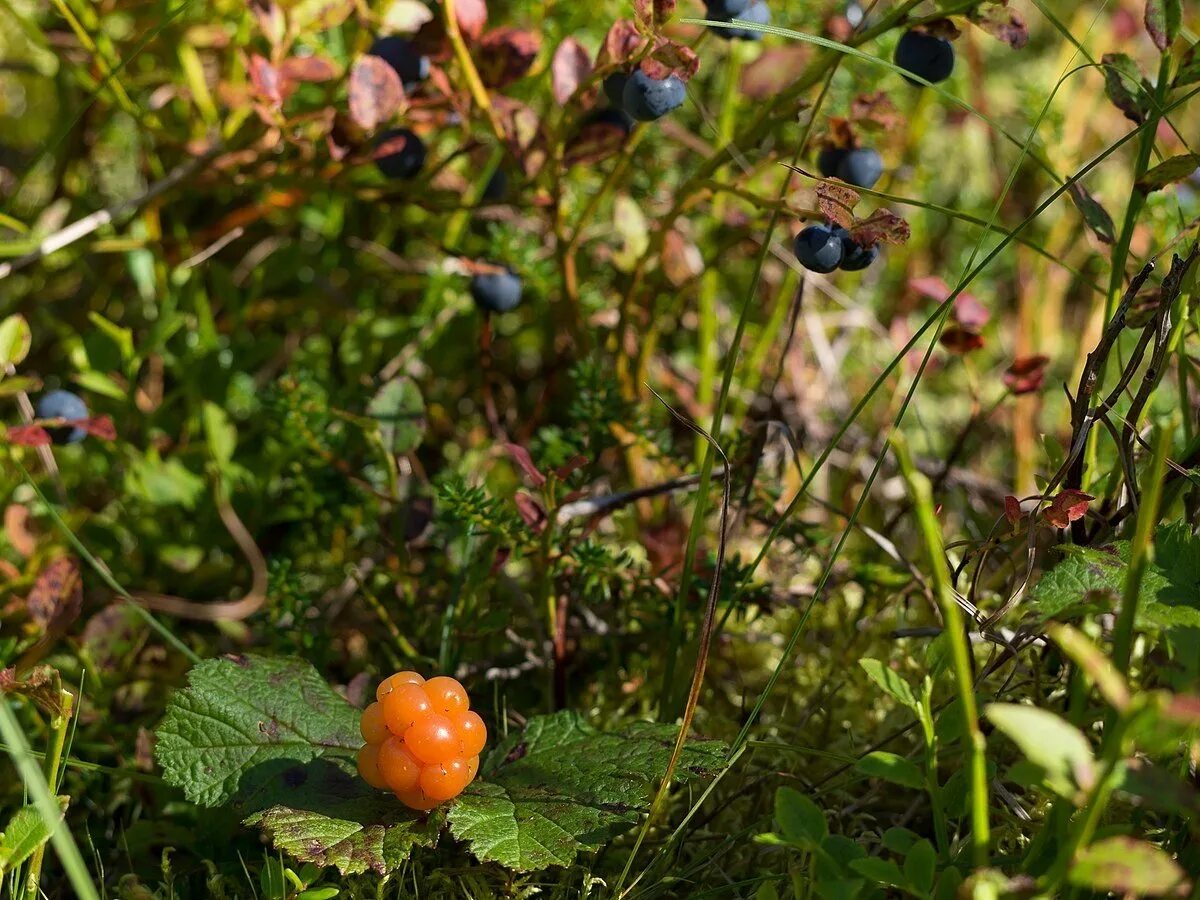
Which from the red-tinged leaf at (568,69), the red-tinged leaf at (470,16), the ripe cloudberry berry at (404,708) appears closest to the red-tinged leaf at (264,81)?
the red-tinged leaf at (470,16)

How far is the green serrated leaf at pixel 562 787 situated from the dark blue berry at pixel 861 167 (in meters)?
0.66

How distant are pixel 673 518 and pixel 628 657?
0.19m

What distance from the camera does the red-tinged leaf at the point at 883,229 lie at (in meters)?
1.08

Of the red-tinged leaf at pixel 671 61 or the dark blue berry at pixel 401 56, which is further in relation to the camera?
the dark blue berry at pixel 401 56

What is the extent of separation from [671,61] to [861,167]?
0.93 feet

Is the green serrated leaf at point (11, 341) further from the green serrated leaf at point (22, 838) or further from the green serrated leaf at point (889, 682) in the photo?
the green serrated leaf at point (889, 682)

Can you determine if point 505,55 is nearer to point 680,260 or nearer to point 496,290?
point 496,290

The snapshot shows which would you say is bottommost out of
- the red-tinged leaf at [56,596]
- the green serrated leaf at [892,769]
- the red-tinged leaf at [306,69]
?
the red-tinged leaf at [56,596]

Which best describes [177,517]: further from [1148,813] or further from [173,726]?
[1148,813]

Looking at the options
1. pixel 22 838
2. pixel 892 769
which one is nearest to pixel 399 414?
pixel 22 838

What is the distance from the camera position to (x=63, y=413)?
1.40 metres

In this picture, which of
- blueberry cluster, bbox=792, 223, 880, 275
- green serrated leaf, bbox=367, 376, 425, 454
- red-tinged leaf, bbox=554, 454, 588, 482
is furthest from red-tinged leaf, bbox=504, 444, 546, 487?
blueberry cluster, bbox=792, 223, 880, 275

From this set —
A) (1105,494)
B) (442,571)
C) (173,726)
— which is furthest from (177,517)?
(1105,494)

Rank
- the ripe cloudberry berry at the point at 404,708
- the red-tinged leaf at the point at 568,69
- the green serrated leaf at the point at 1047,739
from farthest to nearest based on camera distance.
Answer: the red-tinged leaf at the point at 568,69 → the ripe cloudberry berry at the point at 404,708 → the green serrated leaf at the point at 1047,739
